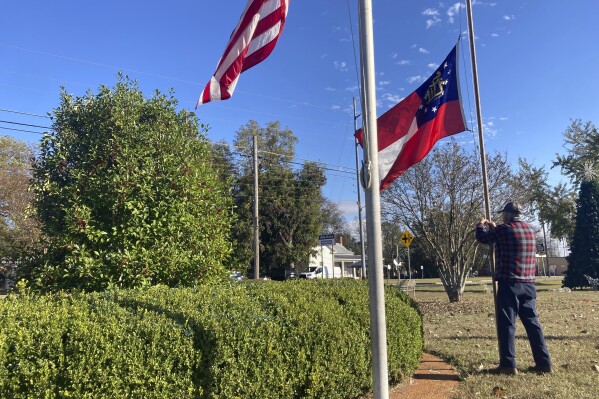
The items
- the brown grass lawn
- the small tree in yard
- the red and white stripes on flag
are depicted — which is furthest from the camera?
the small tree in yard

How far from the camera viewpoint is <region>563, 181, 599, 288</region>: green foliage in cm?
2545

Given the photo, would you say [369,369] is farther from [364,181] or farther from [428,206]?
[428,206]

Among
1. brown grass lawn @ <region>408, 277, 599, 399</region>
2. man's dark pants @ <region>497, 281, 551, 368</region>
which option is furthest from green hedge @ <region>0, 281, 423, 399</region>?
man's dark pants @ <region>497, 281, 551, 368</region>

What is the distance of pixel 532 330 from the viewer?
5742 millimetres

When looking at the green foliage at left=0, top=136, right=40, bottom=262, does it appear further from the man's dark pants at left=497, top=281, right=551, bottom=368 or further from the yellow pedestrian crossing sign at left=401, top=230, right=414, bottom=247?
the man's dark pants at left=497, top=281, right=551, bottom=368

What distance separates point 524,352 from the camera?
690 cm

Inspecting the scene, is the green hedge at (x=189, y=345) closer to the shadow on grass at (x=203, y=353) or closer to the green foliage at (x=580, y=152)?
the shadow on grass at (x=203, y=353)

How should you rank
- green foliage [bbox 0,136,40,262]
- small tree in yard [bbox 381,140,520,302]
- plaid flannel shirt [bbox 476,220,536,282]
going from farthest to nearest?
1. green foliage [bbox 0,136,40,262]
2. small tree in yard [bbox 381,140,520,302]
3. plaid flannel shirt [bbox 476,220,536,282]

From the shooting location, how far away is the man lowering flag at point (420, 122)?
5648 millimetres

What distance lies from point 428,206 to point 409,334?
11961mm

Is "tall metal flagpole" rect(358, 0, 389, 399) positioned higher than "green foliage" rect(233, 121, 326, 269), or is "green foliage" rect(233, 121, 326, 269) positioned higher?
"green foliage" rect(233, 121, 326, 269)

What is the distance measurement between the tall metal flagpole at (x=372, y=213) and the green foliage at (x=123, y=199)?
300 cm

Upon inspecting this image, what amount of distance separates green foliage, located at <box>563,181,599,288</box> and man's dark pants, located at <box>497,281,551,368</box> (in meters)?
23.3

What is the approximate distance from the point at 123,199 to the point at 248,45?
2525 mm
